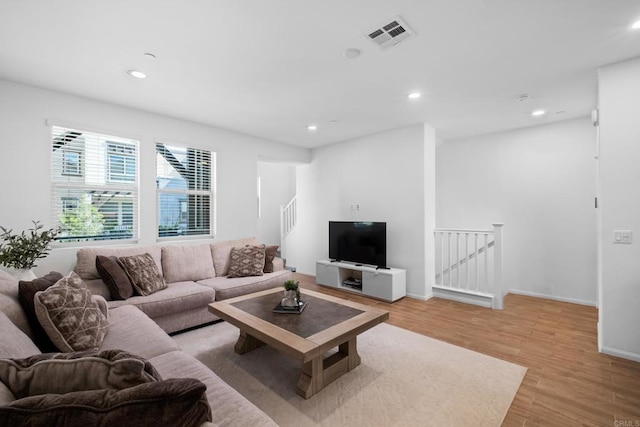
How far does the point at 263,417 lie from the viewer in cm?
123

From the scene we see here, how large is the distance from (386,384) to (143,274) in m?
2.61

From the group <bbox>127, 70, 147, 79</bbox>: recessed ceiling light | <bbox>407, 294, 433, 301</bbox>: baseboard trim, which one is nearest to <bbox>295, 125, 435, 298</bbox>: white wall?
<bbox>407, 294, 433, 301</bbox>: baseboard trim

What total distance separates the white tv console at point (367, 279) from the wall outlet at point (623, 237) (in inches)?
93.4

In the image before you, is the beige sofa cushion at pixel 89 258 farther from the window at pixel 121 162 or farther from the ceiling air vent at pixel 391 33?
the ceiling air vent at pixel 391 33

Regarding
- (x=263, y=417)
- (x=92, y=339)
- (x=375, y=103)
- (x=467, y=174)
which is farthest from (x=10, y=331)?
(x=467, y=174)

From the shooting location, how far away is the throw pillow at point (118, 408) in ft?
2.26

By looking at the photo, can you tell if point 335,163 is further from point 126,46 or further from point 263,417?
point 263,417

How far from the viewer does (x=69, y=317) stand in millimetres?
1695

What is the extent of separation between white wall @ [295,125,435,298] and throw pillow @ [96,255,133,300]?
3530mm

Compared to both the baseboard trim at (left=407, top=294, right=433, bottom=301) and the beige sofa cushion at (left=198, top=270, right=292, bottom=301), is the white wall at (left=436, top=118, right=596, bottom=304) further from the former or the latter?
the beige sofa cushion at (left=198, top=270, right=292, bottom=301)

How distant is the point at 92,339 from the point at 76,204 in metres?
2.31

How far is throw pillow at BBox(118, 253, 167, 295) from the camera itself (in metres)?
2.96

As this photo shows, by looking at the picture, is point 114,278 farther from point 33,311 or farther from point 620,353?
point 620,353

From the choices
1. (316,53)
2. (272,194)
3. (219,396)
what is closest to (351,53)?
(316,53)
